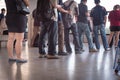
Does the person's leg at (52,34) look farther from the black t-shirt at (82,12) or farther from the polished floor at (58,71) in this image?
the black t-shirt at (82,12)

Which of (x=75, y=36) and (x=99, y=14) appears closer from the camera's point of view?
(x=75, y=36)

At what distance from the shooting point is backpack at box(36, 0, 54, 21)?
245 inches

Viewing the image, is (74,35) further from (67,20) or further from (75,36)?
(67,20)

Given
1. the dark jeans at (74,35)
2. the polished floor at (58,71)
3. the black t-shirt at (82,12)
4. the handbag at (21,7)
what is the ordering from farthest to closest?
the black t-shirt at (82,12)
the dark jeans at (74,35)
the handbag at (21,7)
the polished floor at (58,71)

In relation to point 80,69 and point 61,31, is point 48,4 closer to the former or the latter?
point 61,31

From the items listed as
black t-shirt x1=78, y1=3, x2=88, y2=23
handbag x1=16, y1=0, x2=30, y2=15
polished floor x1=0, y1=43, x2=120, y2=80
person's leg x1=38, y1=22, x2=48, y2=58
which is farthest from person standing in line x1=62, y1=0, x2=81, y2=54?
handbag x1=16, y1=0, x2=30, y2=15

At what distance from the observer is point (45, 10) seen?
6.25m

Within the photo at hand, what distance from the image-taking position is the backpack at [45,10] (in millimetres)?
6215

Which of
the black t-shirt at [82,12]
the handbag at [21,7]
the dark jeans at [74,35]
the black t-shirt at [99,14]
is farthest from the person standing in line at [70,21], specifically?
the handbag at [21,7]

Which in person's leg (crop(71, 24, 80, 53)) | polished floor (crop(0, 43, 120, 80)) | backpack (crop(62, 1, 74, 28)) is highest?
backpack (crop(62, 1, 74, 28))

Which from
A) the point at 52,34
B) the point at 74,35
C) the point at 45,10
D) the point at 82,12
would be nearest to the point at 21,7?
the point at 45,10

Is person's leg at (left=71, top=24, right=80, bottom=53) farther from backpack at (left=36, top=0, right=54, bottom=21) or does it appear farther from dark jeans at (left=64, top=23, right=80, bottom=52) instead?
backpack at (left=36, top=0, right=54, bottom=21)

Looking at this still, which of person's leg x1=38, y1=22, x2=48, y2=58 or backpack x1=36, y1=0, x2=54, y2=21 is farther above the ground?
backpack x1=36, y1=0, x2=54, y2=21

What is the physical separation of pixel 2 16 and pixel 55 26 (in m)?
4.92
